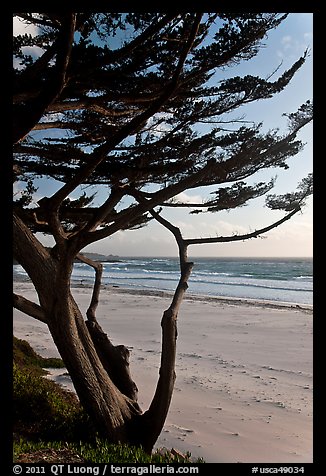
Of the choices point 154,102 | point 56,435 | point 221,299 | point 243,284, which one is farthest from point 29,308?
point 243,284

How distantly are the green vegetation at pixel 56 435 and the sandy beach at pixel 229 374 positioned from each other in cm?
80

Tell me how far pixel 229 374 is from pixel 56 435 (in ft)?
13.2

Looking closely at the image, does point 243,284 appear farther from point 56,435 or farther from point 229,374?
point 56,435

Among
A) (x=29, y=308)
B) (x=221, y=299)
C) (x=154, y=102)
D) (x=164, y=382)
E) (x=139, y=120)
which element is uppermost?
(x=154, y=102)

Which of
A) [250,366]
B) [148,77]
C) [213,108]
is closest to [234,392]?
[250,366]

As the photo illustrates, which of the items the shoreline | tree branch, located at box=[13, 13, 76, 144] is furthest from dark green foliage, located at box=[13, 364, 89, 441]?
the shoreline

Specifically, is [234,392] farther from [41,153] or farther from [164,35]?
[164,35]

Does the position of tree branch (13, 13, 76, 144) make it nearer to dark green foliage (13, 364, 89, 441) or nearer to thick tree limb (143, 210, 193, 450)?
thick tree limb (143, 210, 193, 450)

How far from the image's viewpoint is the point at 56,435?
3.70m

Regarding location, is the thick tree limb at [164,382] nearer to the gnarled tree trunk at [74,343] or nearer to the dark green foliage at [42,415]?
the gnarled tree trunk at [74,343]

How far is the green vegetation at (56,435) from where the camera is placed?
2645 mm

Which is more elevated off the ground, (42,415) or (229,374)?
(42,415)

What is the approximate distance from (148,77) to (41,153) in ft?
3.91

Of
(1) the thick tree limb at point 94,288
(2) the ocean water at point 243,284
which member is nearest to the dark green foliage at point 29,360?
(1) the thick tree limb at point 94,288
